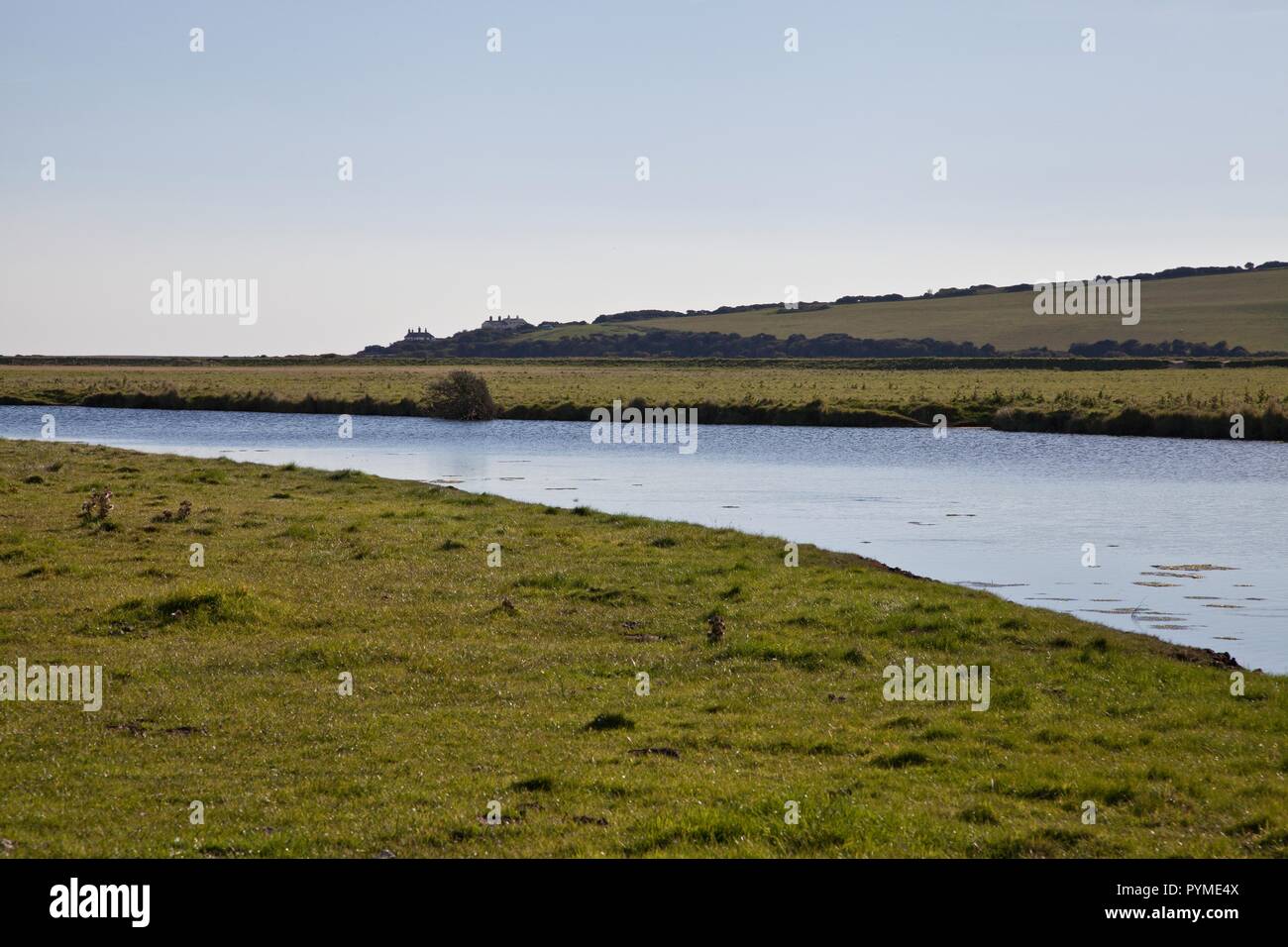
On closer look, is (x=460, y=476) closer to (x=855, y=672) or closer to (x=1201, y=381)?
(x=855, y=672)

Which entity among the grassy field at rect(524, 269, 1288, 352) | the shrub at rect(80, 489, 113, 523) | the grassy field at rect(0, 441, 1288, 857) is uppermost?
the grassy field at rect(524, 269, 1288, 352)

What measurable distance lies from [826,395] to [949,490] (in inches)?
1904

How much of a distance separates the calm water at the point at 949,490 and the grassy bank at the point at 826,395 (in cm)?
421

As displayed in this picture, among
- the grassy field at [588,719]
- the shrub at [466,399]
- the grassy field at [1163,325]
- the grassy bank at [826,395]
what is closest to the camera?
the grassy field at [588,719]

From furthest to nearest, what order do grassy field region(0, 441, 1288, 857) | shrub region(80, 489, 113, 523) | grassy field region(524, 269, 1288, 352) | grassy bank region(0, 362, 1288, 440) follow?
grassy field region(524, 269, 1288, 352) < grassy bank region(0, 362, 1288, 440) < shrub region(80, 489, 113, 523) < grassy field region(0, 441, 1288, 857)

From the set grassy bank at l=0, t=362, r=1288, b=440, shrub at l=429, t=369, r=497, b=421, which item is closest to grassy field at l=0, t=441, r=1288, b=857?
grassy bank at l=0, t=362, r=1288, b=440

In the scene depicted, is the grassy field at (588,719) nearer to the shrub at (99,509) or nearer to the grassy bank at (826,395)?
the shrub at (99,509)

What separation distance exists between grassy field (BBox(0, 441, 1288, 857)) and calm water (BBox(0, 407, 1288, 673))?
3.56m

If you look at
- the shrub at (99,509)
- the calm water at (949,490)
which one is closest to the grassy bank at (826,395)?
the calm water at (949,490)

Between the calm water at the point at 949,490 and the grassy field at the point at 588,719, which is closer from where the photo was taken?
the grassy field at the point at 588,719

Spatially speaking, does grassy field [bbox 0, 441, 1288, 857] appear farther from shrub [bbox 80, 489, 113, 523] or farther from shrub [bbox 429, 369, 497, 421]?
shrub [bbox 429, 369, 497, 421]

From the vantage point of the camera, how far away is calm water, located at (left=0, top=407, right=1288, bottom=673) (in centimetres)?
2472

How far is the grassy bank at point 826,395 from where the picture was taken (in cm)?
6919
